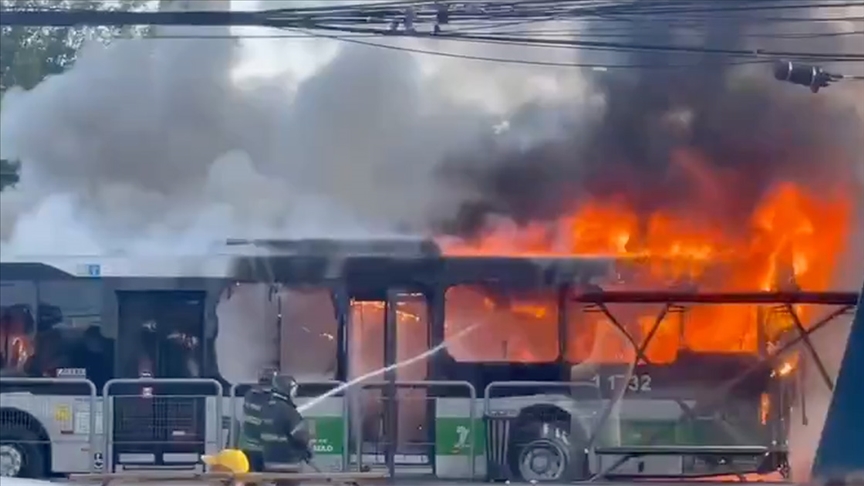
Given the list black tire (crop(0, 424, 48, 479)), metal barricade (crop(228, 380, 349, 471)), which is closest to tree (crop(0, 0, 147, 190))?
black tire (crop(0, 424, 48, 479))

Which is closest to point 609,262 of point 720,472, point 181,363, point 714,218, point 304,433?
point 714,218

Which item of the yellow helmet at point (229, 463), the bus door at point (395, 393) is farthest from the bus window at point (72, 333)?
the bus door at point (395, 393)

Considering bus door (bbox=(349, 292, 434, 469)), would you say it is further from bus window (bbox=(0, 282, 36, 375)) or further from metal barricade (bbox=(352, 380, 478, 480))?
bus window (bbox=(0, 282, 36, 375))

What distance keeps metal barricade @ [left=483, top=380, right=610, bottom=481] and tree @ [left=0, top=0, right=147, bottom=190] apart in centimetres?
426

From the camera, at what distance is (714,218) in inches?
401

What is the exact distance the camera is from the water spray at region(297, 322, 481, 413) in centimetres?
971

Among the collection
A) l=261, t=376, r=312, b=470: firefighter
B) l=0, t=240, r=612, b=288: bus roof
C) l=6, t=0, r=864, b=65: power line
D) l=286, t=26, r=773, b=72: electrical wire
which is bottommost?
l=261, t=376, r=312, b=470: firefighter

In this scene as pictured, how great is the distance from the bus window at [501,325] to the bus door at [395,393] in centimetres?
26

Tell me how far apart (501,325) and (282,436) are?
1866mm

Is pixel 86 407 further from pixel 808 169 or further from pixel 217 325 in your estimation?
pixel 808 169

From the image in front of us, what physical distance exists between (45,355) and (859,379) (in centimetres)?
626

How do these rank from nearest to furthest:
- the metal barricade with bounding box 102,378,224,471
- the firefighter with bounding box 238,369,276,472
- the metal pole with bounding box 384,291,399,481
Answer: the firefighter with bounding box 238,369,276,472 < the metal pole with bounding box 384,291,399,481 < the metal barricade with bounding box 102,378,224,471

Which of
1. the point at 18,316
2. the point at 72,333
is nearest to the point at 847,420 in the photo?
the point at 72,333

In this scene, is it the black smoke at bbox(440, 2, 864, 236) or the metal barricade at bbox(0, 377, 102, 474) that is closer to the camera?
the metal barricade at bbox(0, 377, 102, 474)
